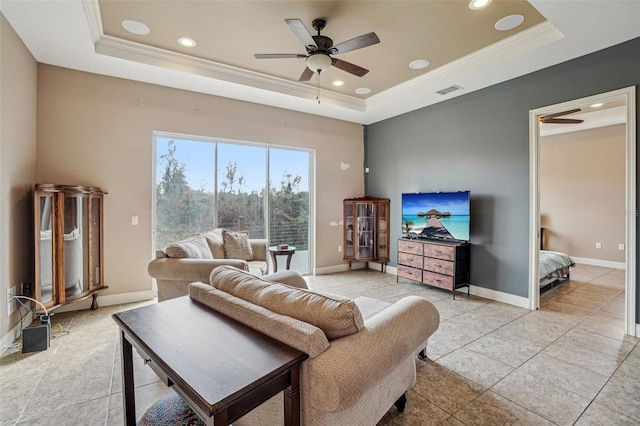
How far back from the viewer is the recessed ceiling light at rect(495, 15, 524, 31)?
2930mm

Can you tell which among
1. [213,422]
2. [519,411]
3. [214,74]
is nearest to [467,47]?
[214,74]

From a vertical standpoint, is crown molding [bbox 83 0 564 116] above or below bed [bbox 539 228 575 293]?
above

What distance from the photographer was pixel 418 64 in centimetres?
396

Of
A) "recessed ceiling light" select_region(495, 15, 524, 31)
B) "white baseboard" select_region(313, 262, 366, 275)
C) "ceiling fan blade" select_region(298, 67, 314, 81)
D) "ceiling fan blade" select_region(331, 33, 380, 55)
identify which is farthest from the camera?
"white baseboard" select_region(313, 262, 366, 275)

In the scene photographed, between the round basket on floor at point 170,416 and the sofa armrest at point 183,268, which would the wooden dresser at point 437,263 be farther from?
the round basket on floor at point 170,416

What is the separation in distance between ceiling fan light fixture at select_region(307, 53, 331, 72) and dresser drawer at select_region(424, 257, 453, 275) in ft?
10.1

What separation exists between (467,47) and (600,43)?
4.06 ft

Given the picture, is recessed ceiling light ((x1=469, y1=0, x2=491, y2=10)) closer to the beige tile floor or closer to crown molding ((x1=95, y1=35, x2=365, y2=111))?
crown molding ((x1=95, y1=35, x2=365, y2=111))

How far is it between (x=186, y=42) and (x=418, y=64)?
2803 millimetres

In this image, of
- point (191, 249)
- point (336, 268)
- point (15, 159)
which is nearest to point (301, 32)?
point (191, 249)

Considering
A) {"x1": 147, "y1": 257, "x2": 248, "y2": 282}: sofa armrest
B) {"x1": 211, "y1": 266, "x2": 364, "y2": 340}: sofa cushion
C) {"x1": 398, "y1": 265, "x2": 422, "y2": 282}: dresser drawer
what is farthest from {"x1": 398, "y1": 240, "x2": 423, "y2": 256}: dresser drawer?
{"x1": 211, "y1": 266, "x2": 364, "y2": 340}: sofa cushion

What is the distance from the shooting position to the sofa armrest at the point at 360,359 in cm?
116

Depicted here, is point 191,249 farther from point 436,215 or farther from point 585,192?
point 585,192

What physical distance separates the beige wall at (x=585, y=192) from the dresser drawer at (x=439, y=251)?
4309mm
